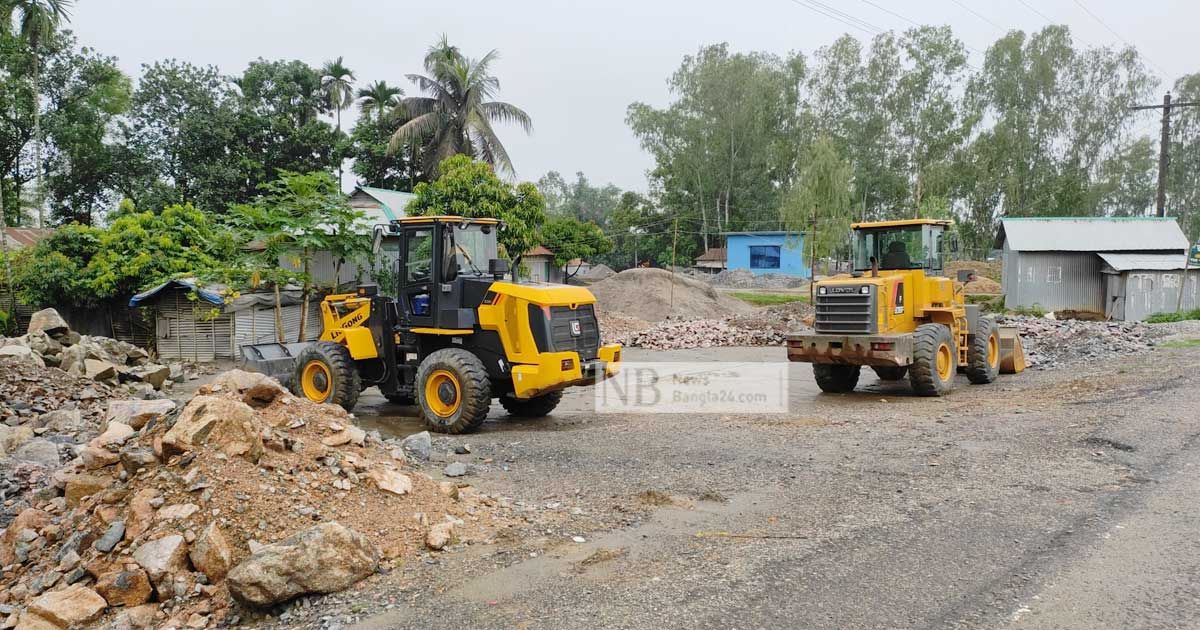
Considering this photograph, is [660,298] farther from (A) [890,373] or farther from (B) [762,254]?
(B) [762,254]

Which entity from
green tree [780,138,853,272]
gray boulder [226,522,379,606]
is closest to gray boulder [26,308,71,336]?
gray boulder [226,522,379,606]

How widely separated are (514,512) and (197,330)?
52.9 ft

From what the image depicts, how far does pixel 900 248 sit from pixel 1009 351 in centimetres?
381

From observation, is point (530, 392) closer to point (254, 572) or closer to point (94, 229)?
point (254, 572)

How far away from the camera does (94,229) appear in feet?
66.6

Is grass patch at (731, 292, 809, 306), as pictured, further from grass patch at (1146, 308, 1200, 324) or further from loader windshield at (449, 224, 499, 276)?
loader windshield at (449, 224, 499, 276)

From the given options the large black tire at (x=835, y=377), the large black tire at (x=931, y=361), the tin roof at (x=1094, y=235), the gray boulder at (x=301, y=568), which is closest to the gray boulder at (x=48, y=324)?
the gray boulder at (x=301, y=568)

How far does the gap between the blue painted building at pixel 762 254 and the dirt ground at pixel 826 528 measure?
127 ft

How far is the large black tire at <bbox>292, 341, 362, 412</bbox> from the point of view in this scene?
35.6 feet

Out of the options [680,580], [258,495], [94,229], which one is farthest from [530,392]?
[94,229]

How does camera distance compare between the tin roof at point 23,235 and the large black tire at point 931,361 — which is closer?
the large black tire at point 931,361

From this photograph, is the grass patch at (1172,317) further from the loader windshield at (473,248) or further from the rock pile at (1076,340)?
the loader windshield at (473,248)

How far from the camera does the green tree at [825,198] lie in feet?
121

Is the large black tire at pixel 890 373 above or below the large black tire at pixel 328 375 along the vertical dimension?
below
